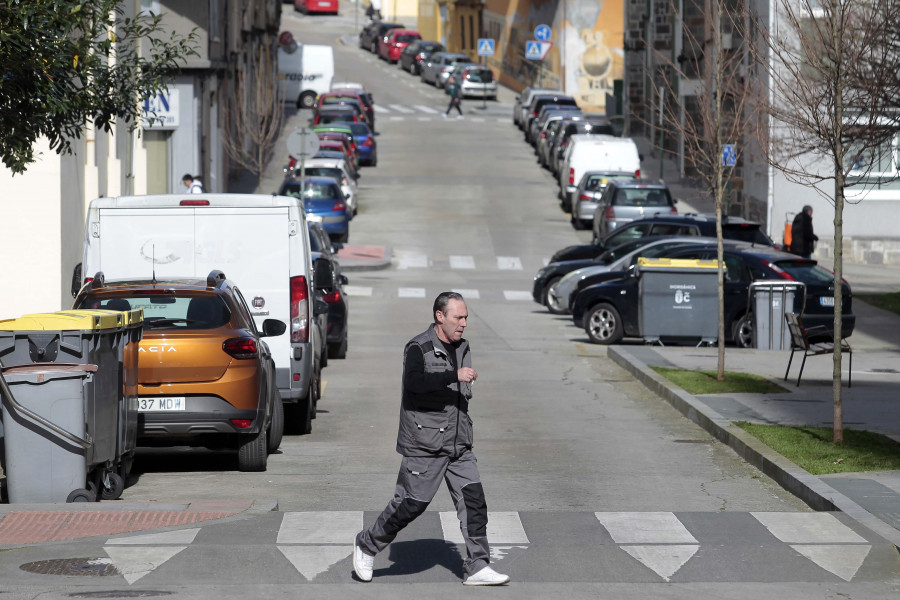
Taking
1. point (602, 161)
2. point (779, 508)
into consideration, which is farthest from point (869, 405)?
point (602, 161)

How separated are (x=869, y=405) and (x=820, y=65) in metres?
4.38

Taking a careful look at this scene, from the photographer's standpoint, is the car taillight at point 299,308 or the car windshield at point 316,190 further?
the car windshield at point 316,190

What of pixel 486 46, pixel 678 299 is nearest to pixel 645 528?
pixel 678 299

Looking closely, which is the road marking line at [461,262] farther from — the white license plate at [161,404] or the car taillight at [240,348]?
the white license plate at [161,404]

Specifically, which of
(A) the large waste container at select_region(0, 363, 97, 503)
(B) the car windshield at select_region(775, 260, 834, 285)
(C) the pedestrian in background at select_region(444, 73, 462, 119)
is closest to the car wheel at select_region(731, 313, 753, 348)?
(B) the car windshield at select_region(775, 260, 834, 285)

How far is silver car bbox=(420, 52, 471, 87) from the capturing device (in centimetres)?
8150

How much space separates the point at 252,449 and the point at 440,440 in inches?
180

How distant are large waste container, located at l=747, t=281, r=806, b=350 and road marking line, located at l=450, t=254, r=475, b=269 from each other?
45.2ft

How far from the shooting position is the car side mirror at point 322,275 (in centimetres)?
1655

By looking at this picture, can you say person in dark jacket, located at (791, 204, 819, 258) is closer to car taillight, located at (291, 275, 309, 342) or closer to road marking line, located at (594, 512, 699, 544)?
car taillight, located at (291, 275, 309, 342)

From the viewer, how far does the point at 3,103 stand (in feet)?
40.2

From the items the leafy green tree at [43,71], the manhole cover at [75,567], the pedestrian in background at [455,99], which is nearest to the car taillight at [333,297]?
the leafy green tree at [43,71]

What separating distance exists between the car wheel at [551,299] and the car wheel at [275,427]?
49.1 ft

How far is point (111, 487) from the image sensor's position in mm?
10898
